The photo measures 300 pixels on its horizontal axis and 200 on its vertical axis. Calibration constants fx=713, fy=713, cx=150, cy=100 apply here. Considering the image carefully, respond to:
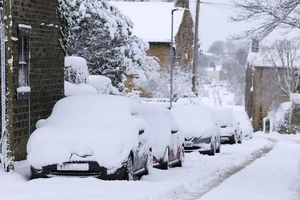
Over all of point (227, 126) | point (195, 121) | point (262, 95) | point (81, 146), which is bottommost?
point (262, 95)

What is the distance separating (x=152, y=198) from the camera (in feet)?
36.3

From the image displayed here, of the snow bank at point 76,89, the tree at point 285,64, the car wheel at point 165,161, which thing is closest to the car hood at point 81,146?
the car wheel at point 165,161

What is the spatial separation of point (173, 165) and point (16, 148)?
5136 mm

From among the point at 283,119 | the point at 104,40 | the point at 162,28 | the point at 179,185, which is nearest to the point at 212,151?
→ the point at 179,185

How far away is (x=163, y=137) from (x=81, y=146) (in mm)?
4298

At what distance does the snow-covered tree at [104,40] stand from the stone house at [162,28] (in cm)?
2446

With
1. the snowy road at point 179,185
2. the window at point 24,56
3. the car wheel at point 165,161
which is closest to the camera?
the snowy road at point 179,185

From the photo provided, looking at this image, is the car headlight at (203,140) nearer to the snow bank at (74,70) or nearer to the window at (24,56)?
the snow bank at (74,70)

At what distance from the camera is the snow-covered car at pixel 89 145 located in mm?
12742

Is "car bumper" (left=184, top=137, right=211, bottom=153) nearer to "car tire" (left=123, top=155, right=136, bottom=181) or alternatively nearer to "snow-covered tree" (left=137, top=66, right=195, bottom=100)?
"car tire" (left=123, top=155, right=136, bottom=181)

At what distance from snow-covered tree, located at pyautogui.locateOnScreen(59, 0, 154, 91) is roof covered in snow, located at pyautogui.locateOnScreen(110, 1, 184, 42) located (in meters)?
27.8

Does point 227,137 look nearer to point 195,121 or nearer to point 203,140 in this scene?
point 195,121

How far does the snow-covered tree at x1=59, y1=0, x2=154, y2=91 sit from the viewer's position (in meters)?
31.6

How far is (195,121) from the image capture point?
24.3 metres
